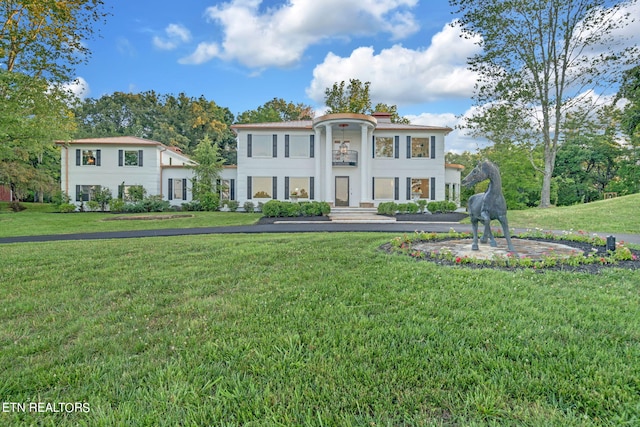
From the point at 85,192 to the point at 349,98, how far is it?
25.3m

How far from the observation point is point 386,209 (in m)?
19.3

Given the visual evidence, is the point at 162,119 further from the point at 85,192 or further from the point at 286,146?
the point at 286,146

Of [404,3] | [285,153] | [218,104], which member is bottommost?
[285,153]

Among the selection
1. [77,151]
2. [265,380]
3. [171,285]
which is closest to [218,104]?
[77,151]

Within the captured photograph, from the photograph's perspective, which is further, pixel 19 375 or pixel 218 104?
pixel 218 104

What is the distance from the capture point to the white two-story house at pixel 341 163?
2242 centimetres

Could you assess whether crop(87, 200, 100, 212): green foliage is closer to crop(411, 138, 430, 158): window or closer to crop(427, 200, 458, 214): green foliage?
crop(427, 200, 458, 214): green foliage

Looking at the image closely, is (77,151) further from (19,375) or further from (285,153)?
(19,375)

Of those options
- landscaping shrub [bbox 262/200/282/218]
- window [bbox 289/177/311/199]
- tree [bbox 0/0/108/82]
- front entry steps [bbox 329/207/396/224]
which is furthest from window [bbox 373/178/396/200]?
tree [bbox 0/0/108/82]

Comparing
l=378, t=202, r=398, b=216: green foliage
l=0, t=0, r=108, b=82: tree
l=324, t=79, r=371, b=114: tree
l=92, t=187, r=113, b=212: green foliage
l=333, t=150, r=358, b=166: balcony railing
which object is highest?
l=324, t=79, r=371, b=114: tree

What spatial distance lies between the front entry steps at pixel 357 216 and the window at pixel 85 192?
17315 millimetres

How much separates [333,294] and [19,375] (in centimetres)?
286

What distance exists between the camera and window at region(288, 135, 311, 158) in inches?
891

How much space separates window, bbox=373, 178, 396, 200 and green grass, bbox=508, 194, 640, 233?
7.96 m
